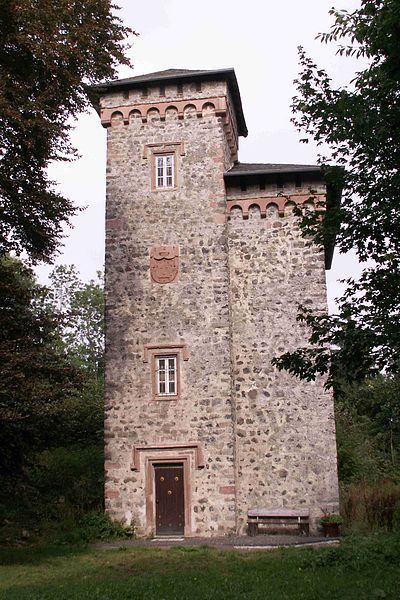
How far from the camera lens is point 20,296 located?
14.1 m

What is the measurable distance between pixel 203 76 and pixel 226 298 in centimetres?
595

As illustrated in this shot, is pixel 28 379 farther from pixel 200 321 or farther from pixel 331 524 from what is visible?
pixel 331 524

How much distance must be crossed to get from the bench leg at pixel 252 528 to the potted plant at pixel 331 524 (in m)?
1.52

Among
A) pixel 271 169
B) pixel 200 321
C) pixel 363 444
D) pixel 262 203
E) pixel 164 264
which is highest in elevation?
pixel 271 169

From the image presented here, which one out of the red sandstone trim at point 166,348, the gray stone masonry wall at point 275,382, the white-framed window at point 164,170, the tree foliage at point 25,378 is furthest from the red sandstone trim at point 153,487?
the white-framed window at point 164,170

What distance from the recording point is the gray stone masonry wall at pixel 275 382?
16.8 m

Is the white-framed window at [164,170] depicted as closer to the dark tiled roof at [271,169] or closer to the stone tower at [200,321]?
the stone tower at [200,321]

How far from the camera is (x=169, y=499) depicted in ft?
54.7

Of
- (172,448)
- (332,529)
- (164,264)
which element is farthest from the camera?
(164,264)

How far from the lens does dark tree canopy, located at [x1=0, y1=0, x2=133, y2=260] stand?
13273 mm

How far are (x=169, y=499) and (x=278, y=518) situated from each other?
8.45ft

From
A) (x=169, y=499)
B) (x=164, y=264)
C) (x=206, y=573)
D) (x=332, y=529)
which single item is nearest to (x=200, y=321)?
(x=164, y=264)

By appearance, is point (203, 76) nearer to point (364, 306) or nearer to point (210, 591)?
point (364, 306)

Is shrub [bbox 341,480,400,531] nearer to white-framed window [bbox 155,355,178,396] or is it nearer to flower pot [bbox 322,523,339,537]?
flower pot [bbox 322,523,339,537]
